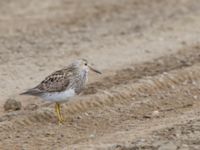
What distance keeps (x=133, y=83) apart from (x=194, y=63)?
1.92 m

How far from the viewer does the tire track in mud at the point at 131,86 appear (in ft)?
40.4

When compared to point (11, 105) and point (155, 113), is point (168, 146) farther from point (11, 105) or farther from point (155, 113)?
point (11, 105)

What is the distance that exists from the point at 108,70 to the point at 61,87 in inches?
125

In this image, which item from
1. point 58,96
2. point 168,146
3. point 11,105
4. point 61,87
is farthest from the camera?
point 11,105

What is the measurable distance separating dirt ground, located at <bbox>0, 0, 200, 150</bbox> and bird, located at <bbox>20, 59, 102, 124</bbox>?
0.33 metres

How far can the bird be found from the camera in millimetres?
12172

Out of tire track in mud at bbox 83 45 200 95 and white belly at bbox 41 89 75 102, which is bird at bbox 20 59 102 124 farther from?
tire track in mud at bbox 83 45 200 95

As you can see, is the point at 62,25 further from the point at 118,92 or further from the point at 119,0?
the point at 118,92

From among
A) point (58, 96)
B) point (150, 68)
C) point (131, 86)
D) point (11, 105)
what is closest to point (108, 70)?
point (150, 68)

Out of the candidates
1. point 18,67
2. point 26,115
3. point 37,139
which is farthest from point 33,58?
point 37,139

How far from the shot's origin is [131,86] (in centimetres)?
1384

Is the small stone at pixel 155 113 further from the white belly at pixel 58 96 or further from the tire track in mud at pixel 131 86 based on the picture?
the white belly at pixel 58 96

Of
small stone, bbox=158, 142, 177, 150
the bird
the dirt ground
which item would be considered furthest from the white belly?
small stone, bbox=158, 142, 177, 150

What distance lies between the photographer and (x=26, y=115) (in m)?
12.3
